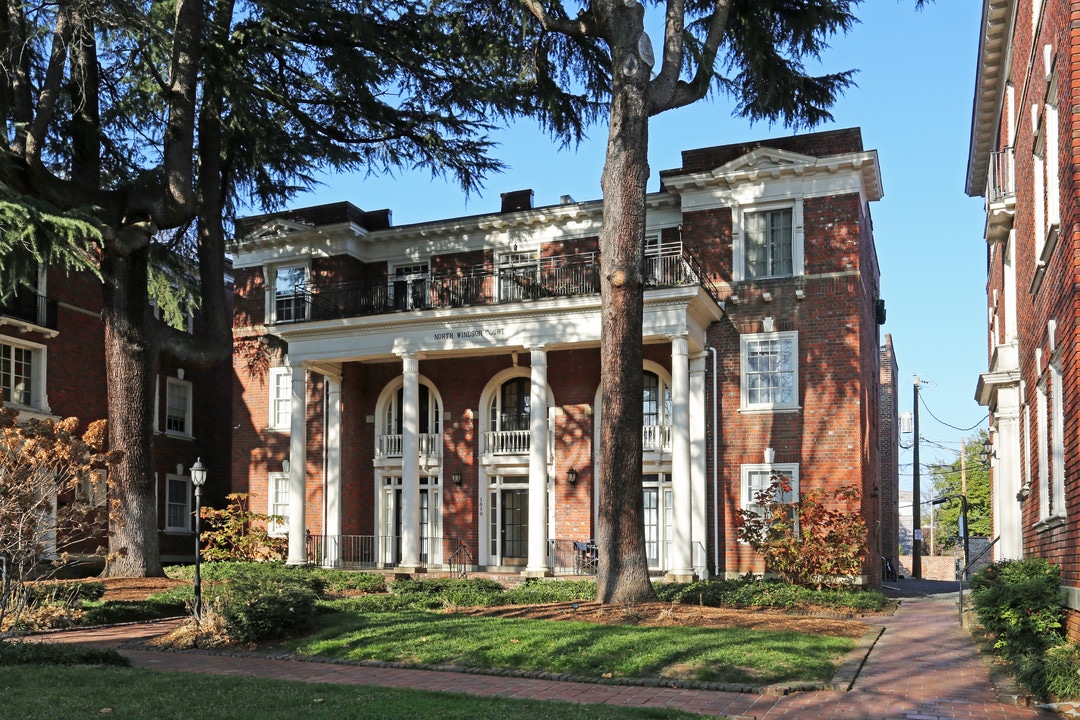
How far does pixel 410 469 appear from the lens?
24.6 m

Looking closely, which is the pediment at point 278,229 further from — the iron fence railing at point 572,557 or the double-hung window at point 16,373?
the iron fence railing at point 572,557

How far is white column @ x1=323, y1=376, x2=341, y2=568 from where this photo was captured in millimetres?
26844

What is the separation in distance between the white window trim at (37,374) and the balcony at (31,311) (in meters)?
0.58

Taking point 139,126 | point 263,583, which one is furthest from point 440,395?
point 263,583

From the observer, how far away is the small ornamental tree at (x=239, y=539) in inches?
1043

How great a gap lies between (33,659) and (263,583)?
349cm

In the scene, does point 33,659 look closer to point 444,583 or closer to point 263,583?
point 263,583

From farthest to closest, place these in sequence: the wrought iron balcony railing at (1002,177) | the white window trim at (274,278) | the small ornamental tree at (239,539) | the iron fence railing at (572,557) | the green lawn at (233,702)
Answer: the white window trim at (274,278), the small ornamental tree at (239,539), the iron fence railing at (572,557), the wrought iron balcony railing at (1002,177), the green lawn at (233,702)

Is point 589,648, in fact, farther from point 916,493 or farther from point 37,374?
point 916,493

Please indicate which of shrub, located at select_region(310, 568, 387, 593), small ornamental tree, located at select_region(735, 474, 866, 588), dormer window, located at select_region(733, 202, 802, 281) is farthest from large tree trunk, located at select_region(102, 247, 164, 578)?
dormer window, located at select_region(733, 202, 802, 281)

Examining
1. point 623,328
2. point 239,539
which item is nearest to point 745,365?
point 623,328

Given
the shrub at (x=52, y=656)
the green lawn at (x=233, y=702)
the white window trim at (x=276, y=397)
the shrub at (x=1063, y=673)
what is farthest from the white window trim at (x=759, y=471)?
the shrub at (x=52, y=656)

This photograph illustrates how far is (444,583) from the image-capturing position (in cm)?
2091

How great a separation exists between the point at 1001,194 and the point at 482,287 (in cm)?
1374
